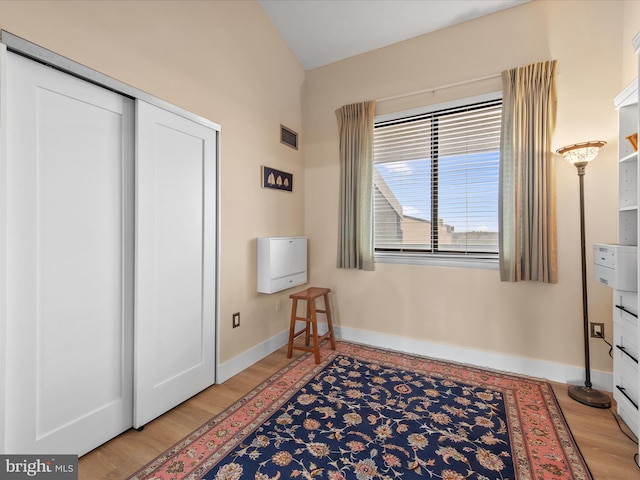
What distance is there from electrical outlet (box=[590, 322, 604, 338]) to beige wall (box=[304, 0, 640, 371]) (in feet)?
0.15

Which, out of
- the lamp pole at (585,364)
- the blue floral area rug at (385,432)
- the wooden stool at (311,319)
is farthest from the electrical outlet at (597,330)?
the wooden stool at (311,319)

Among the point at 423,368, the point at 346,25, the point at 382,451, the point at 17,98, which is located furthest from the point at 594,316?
the point at 17,98

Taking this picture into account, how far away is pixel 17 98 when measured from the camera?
4.44 ft

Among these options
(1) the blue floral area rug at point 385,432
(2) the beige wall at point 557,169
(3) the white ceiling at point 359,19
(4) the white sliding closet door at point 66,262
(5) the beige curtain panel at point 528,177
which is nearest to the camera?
(4) the white sliding closet door at point 66,262

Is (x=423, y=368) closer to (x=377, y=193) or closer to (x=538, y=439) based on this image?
(x=538, y=439)

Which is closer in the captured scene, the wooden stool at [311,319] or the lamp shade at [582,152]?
the lamp shade at [582,152]

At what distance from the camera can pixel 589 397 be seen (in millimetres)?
2127

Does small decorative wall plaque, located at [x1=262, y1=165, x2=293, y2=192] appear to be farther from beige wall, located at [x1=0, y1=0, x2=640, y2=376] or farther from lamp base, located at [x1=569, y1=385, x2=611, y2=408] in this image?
lamp base, located at [x1=569, y1=385, x2=611, y2=408]

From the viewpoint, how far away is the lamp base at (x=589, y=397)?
2.07m

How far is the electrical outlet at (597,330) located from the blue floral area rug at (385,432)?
54 centimetres

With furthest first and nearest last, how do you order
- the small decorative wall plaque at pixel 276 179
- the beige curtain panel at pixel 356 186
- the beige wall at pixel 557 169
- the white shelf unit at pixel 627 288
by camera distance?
the beige curtain panel at pixel 356 186, the small decorative wall plaque at pixel 276 179, the beige wall at pixel 557 169, the white shelf unit at pixel 627 288

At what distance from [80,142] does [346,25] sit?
2557mm

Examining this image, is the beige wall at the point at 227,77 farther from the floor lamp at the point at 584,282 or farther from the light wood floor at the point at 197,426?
the floor lamp at the point at 584,282

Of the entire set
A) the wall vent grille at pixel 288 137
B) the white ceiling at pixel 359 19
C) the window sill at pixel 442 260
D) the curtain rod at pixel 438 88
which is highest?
the white ceiling at pixel 359 19
